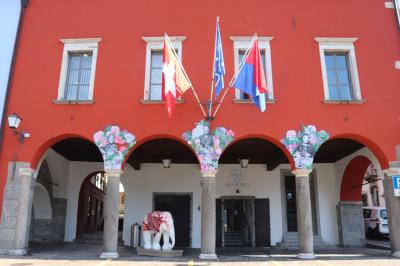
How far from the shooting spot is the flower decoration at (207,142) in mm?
11269

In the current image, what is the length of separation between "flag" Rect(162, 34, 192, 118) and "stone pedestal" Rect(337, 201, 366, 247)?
8.59m

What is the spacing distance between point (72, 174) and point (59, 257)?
5783 mm

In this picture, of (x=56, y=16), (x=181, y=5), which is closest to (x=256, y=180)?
(x=181, y=5)

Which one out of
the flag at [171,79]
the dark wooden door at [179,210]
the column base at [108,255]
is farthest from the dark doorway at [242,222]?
the flag at [171,79]

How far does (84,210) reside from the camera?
58.3ft

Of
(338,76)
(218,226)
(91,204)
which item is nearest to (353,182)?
(338,76)

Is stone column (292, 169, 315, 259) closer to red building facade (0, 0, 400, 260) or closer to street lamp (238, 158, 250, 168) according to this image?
red building facade (0, 0, 400, 260)

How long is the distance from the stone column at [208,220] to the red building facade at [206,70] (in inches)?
54.2

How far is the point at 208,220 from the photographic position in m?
10.8

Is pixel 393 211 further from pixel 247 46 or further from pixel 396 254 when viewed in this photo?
pixel 247 46

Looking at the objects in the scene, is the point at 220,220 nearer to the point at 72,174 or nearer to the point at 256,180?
the point at 256,180

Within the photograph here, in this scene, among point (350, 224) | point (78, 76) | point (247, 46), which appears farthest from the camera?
point (350, 224)

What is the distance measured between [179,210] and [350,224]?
6650 mm

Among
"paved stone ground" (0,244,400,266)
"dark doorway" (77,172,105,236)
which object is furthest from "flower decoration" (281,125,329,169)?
"dark doorway" (77,172,105,236)
